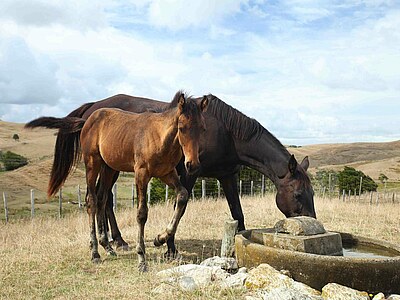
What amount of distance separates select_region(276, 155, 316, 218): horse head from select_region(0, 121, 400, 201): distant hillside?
4454 millimetres

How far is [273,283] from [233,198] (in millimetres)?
3144

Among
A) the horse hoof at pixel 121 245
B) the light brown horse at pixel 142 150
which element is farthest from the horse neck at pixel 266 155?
the horse hoof at pixel 121 245

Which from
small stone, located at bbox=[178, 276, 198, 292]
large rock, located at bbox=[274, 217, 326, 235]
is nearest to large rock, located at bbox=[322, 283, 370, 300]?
large rock, located at bbox=[274, 217, 326, 235]

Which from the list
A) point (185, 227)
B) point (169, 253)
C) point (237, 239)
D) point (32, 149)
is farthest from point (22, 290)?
point (32, 149)

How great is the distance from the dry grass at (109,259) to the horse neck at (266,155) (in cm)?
155

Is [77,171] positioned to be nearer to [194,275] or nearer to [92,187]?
[92,187]

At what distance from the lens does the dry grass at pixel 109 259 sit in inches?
192

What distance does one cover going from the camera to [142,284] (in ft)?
16.2

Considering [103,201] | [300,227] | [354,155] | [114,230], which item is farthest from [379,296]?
[354,155]

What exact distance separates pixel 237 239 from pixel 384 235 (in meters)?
5.66

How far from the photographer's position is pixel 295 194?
21.3 ft

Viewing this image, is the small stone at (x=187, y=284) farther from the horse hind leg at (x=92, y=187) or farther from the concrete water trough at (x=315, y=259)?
the horse hind leg at (x=92, y=187)

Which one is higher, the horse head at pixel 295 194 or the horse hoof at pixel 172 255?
the horse head at pixel 295 194

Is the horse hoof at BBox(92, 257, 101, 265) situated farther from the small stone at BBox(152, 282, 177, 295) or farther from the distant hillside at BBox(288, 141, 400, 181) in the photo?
the distant hillside at BBox(288, 141, 400, 181)
